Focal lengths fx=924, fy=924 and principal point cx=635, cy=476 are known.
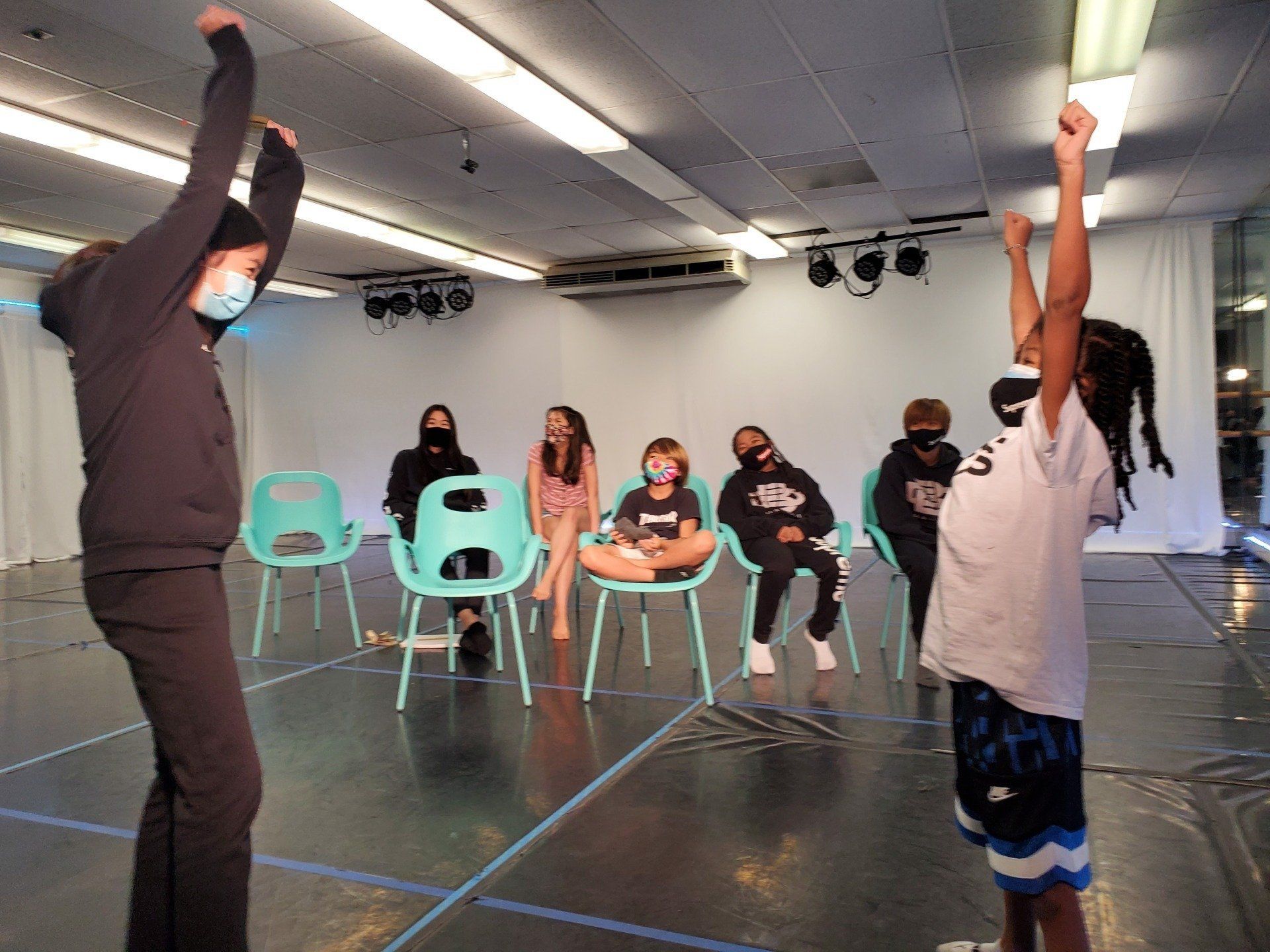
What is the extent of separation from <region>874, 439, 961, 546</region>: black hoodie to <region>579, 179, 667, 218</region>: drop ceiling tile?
3241 millimetres

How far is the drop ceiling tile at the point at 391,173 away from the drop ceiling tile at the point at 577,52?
1.53 metres

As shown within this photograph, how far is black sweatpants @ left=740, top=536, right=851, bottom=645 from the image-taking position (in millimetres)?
4320

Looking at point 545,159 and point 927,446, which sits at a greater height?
point 545,159

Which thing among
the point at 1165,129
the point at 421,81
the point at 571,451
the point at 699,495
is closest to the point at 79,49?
the point at 421,81

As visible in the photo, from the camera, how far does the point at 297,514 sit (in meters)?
5.45

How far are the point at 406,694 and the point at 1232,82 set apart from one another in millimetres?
5198

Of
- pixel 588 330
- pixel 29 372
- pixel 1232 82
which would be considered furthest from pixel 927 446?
pixel 29 372

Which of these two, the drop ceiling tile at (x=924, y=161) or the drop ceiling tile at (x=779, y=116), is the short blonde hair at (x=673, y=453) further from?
the drop ceiling tile at (x=924, y=161)

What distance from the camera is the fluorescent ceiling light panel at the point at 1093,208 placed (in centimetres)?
697

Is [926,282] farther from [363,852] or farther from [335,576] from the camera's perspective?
[363,852]

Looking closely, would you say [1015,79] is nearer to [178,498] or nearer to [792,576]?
[792,576]

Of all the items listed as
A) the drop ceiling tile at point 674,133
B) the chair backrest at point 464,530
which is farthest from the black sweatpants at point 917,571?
the drop ceiling tile at point 674,133

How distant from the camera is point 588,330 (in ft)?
33.4

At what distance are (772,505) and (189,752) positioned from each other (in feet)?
11.4
